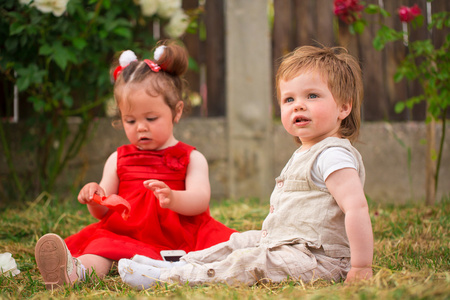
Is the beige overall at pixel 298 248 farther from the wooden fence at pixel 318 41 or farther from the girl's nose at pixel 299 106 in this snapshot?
the wooden fence at pixel 318 41

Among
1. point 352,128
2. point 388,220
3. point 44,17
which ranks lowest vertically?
point 388,220

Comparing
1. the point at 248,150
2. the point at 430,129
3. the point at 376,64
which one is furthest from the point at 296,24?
the point at 430,129

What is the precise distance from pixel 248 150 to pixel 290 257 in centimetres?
255

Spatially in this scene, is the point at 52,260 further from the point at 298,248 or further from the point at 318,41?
the point at 318,41

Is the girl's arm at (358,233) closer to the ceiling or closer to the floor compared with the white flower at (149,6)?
closer to the floor

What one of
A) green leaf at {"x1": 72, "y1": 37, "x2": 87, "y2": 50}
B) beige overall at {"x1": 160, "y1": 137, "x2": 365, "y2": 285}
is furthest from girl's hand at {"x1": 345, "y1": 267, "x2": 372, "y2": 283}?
green leaf at {"x1": 72, "y1": 37, "x2": 87, "y2": 50}

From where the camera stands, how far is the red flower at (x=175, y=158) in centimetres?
228

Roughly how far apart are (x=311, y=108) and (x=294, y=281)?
61 cm

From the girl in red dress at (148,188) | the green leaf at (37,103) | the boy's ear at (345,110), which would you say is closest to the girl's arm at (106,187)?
the girl in red dress at (148,188)

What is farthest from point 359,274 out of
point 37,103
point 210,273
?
point 37,103

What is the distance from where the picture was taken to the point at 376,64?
4375mm

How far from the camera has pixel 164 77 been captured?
2324 mm

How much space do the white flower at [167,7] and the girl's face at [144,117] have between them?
1752mm

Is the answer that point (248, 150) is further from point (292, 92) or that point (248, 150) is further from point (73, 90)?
point (292, 92)
